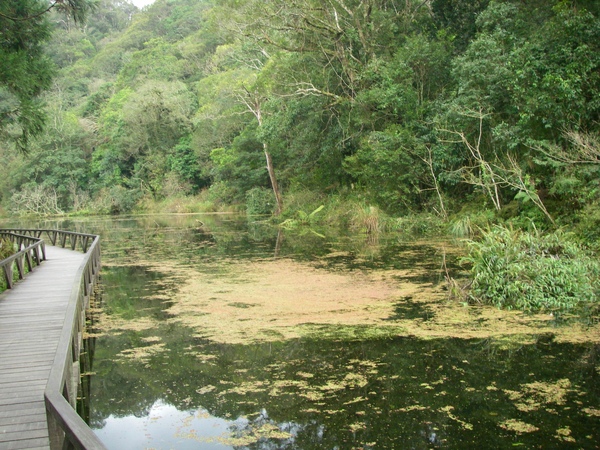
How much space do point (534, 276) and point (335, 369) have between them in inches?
175

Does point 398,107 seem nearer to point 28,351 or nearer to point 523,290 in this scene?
point 523,290

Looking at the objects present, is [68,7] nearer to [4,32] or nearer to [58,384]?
[4,32]

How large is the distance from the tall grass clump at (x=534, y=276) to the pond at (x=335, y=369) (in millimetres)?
618

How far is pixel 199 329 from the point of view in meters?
7.98

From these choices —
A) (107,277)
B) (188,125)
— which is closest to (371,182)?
(107,277)

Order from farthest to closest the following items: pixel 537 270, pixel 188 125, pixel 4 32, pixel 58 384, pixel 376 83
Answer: pixel 188 125
pixel 376 83
pixel 4 32
pixel 537 270
pixel 58 384

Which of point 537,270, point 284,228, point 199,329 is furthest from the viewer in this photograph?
point 284,228

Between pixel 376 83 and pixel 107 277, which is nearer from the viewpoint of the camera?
pixel 107 277

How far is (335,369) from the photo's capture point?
6105 millimetres

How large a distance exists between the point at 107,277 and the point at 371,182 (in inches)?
452

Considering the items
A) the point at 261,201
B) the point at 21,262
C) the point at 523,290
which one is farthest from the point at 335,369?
the point at 261,201

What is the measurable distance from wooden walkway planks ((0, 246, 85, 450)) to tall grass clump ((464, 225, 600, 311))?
20.6 feet

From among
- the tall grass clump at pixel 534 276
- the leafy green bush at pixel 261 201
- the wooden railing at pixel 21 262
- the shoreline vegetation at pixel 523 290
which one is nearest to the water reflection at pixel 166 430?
the shoreline vegetation at pixel 523 290

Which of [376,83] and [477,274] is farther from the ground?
[376,83]
